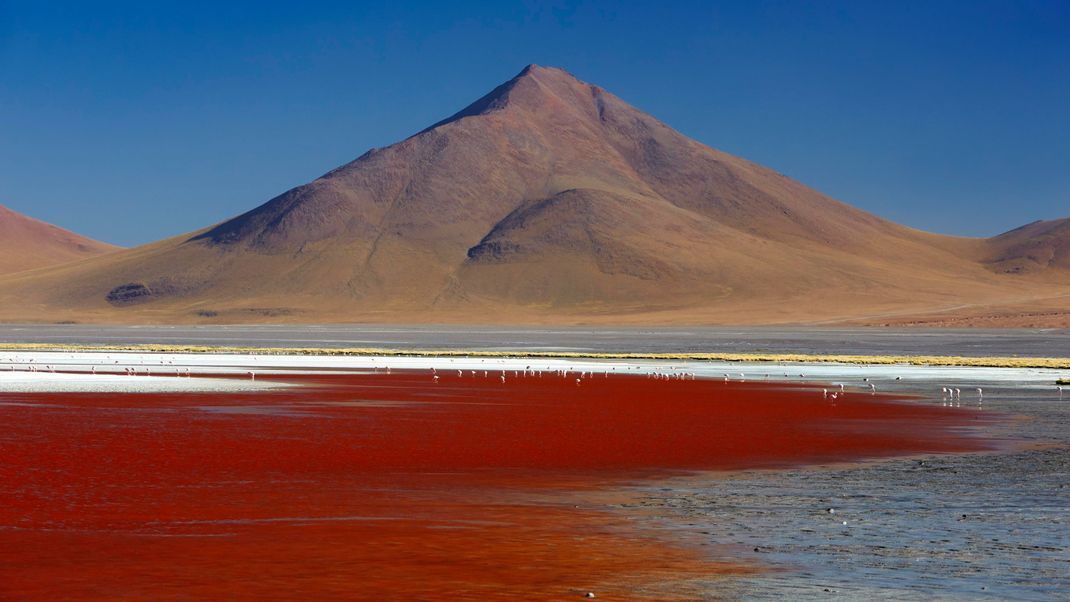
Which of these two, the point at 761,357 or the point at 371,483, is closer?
the point at 371,483

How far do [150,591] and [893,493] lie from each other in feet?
33.4

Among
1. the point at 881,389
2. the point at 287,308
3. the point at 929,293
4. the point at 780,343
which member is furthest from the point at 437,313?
the point at 881,389

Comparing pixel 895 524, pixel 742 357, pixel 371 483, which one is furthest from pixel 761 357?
pixel 895 524

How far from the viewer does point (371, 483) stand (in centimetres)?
1809

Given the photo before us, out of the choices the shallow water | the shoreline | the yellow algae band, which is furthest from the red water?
the yellow algae band

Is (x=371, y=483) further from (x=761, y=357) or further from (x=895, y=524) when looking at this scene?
(x=761, y=357)

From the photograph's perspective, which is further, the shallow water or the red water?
the red water

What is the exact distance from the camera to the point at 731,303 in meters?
187

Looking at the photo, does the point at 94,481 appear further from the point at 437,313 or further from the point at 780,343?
the point at 437,313

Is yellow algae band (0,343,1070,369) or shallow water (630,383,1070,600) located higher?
yellow algae band (0,343,1070,369)

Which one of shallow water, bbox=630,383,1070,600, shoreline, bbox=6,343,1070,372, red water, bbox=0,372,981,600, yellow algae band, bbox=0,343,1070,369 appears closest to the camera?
shallow water, bbox=630,383,1070,600

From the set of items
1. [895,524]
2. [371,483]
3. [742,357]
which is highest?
[742,357]

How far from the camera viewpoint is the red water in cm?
1172

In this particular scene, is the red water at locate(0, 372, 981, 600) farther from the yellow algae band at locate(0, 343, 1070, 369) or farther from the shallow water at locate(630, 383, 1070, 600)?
the yellow algae band at locate(0, 343, 1070, 369)
